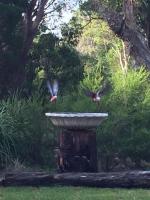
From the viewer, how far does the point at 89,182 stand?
9.19 metres

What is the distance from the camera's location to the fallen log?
29.8 ft

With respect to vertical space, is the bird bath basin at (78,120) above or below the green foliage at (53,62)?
below

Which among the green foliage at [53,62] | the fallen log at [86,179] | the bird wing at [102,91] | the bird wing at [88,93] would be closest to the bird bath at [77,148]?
the fallen log at [86,179]

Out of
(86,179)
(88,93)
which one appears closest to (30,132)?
(88,93)

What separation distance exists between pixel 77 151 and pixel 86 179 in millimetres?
1115

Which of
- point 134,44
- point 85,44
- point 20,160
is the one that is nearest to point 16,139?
point 20,160

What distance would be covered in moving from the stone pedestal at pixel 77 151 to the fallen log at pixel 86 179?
0.83 m

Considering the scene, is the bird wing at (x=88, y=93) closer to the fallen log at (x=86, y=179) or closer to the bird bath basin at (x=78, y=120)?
the bird bath basin at (x=78, y=120)

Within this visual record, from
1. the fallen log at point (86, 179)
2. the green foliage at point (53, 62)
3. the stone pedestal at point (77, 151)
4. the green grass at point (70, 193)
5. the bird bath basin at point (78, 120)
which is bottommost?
the green grass at point (70, 193)

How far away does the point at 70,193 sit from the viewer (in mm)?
8648

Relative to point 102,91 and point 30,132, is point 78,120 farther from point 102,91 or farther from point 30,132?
point 102,91

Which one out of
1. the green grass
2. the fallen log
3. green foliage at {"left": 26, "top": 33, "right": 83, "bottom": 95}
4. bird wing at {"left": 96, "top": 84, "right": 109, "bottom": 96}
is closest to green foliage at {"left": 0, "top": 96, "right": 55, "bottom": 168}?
bird wing at {"left": 96, "top": 84, "right": 109, "bottom": 96}

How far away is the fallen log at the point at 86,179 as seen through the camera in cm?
907

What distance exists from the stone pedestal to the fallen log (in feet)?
2.73
